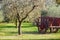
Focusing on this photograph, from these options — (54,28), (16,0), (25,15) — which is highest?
(16,0)

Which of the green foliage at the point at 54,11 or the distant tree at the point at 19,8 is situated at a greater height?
the distant tree at the point at 19,8

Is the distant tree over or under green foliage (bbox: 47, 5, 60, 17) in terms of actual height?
over

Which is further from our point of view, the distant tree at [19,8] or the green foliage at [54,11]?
the green foliage at [54,11]

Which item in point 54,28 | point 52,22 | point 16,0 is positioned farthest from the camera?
point 52,22

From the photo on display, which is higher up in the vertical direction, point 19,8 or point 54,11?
point 19,8

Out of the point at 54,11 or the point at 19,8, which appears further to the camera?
the point at 54,11

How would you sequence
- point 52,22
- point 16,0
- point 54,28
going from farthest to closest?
point 52,22 → point 54,28 → point 16,0

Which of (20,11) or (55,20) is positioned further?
Result: (55,20)

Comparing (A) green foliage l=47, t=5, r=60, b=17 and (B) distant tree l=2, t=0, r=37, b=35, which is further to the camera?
(A) green foliage l=47, t=5, r=60, b=17

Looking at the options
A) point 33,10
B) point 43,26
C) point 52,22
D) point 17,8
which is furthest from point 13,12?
point 52,22

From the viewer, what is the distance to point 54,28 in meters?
19.4

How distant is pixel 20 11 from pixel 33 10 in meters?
1.15

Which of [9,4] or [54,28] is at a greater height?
[9,4]

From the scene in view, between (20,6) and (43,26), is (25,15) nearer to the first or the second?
(20,6)
